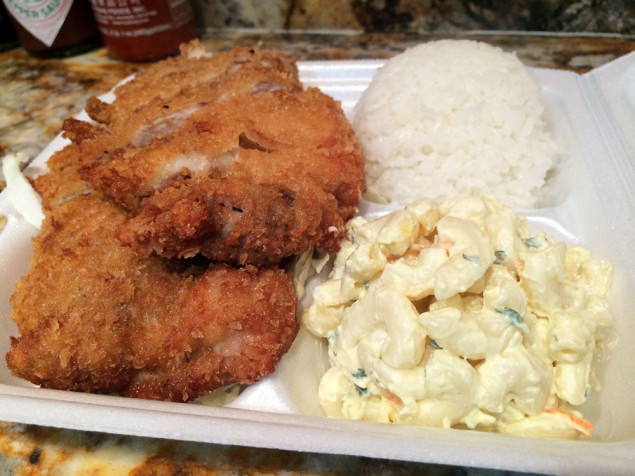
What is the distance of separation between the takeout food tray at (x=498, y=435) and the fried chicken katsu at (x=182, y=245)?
0.09 metres

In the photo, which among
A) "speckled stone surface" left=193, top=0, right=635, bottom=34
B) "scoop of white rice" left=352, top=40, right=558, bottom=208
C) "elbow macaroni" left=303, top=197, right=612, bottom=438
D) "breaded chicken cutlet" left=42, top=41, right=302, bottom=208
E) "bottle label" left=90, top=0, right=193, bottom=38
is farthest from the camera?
"speckled stone surface" left=193, top=0, right=635, bottom=34

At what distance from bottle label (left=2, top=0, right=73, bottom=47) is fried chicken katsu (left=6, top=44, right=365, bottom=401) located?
125 centimetres

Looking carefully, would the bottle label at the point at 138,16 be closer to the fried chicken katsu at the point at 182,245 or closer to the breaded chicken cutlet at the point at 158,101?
the breaded chicken cutlet at the point at 158,101

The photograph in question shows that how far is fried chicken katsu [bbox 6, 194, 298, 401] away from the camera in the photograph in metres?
0.96

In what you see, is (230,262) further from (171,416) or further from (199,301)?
(171,416)

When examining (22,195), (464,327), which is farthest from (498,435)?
(22,195)

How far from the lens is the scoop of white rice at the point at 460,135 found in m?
1.46

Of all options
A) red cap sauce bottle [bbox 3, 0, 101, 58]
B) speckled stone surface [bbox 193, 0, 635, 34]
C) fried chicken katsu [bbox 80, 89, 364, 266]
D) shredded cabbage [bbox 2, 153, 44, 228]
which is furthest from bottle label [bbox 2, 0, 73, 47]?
fried chicken katsu [bbox 80, 89, 364, 266]

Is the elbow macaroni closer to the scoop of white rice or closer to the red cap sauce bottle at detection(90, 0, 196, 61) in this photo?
the scoop of white rice

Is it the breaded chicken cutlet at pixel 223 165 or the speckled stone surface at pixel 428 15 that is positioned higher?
the breaded chicken cutlet at pixel 223 165

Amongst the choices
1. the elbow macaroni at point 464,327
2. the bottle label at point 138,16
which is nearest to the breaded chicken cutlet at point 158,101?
the elbow macaroni at point 464,327

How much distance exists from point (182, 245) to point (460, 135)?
34.5 inches

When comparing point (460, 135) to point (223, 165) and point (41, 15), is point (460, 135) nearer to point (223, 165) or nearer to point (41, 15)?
point (223, 165)

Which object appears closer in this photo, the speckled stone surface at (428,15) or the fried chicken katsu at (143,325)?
the fried chicken katsu at (143,325)
